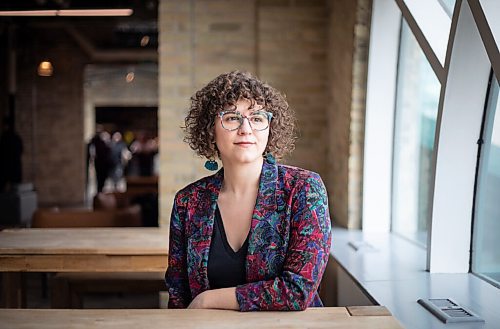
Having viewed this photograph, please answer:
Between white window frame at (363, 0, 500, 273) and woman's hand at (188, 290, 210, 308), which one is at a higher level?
white window frame at (363, 0, 500, 273)

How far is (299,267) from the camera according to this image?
2307mm

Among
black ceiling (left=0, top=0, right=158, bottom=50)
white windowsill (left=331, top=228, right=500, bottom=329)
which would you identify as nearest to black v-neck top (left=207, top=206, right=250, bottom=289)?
white windowsill (left=331, top=228, right=500, bottom=329)

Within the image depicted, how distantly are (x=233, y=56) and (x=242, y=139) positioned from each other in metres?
3.00

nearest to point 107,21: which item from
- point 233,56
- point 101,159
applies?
point 101,159

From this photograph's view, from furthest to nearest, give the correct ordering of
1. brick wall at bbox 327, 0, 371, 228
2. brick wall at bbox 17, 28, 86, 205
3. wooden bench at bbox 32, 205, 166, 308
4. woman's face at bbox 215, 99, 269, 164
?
brick wall at bbox 17, 28, 86, 205 < wooden bench at bbox 32, 205, 166, 308 < brick wall at bbox 327, 0, 371, 228 < woman's face at bbox 215, 99, 269, 164

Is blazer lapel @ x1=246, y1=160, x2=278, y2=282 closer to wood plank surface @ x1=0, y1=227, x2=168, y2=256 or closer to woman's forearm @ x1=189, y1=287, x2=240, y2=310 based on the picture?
woman's forearm @ x1=189, y1=287, x2=240, y2=310

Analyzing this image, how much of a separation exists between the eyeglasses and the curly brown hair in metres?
0.04

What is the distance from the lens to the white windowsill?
2.69 metres

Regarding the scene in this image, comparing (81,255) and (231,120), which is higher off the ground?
(231,120)

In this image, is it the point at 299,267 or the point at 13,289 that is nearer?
the point at 299,267

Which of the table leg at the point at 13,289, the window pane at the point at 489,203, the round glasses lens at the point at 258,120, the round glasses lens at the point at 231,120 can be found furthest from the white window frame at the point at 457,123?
the table leg at the point at 13,289

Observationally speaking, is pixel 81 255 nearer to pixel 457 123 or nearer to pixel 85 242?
pixel 85 242

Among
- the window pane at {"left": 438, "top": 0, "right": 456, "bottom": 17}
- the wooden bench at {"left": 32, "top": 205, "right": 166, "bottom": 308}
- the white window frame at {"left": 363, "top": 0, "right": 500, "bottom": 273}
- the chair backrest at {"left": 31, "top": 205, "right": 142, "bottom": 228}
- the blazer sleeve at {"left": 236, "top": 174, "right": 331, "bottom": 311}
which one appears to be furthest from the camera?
the chair backrest at {"left": 31, "top": 205, "right": 142, "bottom": 228}

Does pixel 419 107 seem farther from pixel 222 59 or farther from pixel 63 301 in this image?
pixel 63 301
